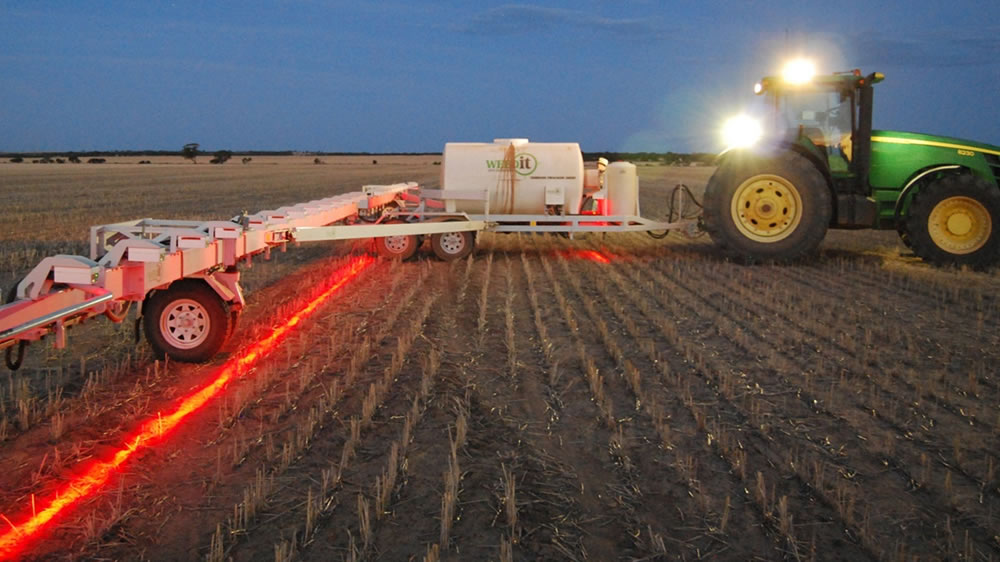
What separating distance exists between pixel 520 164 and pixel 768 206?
3550mm

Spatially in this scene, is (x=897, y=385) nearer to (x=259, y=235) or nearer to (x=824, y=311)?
(x=824, y=311)

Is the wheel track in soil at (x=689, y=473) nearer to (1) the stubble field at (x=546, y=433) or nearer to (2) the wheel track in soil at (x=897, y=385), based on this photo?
(1) the stubble field at (x=546, y=433)

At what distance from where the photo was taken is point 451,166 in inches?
484

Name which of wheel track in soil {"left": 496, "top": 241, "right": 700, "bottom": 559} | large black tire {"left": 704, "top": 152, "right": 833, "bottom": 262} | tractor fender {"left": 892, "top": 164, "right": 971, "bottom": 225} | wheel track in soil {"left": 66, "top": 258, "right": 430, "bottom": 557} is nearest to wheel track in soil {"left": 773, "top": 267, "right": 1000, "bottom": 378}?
large black tire {"left": 704, "top": 152, "right": 833, "bottom": 262}

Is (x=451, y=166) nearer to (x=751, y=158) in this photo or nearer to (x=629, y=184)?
(x=629, y=184)

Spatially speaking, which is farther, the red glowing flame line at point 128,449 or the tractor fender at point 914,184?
the tractor fender at point 914,184

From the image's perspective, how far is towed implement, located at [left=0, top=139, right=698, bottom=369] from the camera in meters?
4.84

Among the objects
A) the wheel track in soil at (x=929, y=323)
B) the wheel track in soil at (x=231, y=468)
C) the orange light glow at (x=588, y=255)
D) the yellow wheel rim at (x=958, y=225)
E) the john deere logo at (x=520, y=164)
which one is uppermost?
the john deere logo at (x=520, y=164)

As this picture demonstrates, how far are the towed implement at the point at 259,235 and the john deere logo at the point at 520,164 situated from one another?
0.01 m

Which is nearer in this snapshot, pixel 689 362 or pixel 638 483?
pixel 638 483

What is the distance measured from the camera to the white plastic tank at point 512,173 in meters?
12.3

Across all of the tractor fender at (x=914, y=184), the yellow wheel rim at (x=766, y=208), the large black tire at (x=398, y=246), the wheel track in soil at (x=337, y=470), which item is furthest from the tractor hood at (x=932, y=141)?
the wheel track in soil at (x=337, y=470)

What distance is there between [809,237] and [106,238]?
326 inches

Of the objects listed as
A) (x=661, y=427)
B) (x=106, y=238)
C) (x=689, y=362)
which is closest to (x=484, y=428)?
(x=661, y=427)
